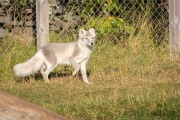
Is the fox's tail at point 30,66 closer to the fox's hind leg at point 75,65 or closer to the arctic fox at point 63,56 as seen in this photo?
the arctic fox at point 63,56

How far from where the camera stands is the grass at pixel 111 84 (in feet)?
19.4

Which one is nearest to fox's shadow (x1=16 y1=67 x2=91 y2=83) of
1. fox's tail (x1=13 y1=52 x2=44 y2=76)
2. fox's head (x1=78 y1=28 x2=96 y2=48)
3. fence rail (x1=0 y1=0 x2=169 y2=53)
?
fox's tail (x1=13 y1=52 x2=44 y2=76)

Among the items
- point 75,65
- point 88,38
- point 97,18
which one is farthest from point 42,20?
point 97,18

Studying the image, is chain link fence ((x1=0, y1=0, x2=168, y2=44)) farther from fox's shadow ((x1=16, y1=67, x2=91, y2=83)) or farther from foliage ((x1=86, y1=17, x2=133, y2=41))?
fox's shadow ((x1=16, y1=67, x2=91, y2=83))

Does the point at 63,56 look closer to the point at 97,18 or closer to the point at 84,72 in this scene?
the point at 84,72

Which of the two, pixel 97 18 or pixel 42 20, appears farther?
pixel 97 18

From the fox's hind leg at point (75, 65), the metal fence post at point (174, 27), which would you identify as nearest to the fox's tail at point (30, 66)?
the fox's hind leg at point (75, 65)

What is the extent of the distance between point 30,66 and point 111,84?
56.6 inches

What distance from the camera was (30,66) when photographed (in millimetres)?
8547

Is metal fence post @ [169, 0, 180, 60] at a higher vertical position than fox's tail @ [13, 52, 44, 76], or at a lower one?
higher

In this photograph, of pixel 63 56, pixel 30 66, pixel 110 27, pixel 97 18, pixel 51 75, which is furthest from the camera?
pixel 97 18

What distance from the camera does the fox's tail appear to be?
27.5ft

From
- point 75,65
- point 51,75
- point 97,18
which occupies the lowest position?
point 51,75

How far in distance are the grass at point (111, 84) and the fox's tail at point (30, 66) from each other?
19 cm
